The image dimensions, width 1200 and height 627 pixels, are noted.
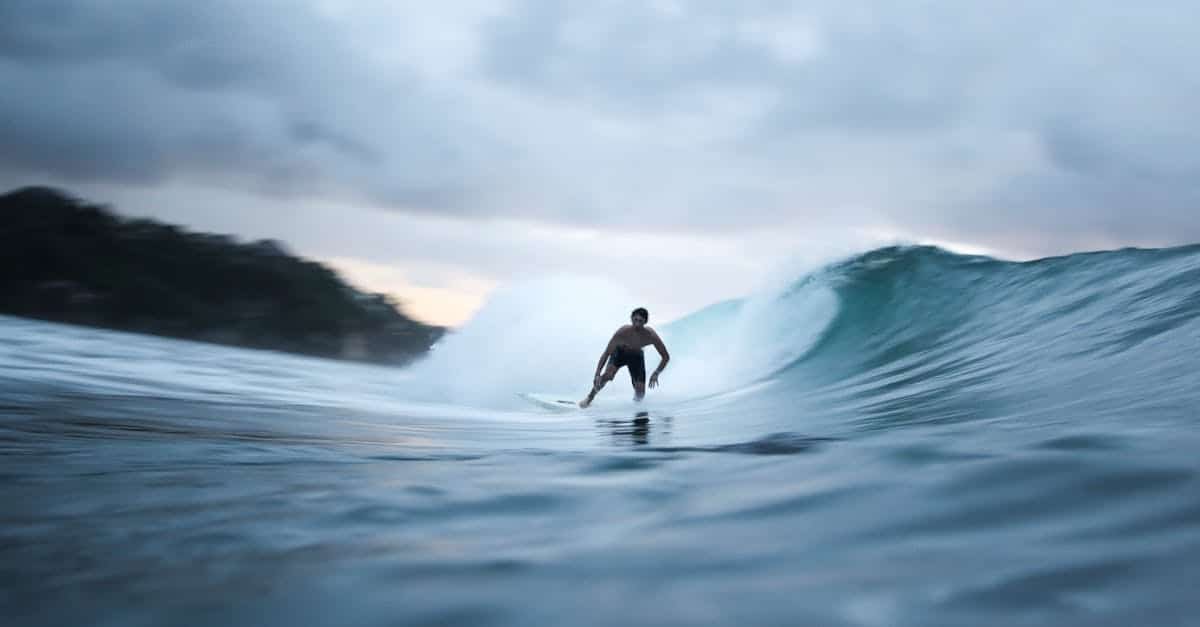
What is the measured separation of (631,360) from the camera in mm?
10773

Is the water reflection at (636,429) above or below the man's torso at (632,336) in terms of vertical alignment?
below

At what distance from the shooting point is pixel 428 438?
5094mm

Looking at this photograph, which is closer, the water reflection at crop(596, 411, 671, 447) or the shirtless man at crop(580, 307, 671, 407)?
the water reflection at crop(596, 411, 671, 447)

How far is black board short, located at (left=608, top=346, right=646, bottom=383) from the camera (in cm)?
1077

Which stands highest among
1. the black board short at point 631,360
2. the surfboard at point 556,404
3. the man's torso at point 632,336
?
the man's torso at point 632,336

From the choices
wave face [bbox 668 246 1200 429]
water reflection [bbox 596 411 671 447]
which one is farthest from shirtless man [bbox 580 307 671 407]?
water reflection [bbox 596 411 671 447]

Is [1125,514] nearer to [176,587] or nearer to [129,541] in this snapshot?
[176,587]

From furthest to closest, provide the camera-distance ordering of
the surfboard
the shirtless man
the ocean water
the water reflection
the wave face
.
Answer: the shirtless man
the surfboard
the wave face
the water reflection
the ocean water

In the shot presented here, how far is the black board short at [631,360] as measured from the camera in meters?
10.8

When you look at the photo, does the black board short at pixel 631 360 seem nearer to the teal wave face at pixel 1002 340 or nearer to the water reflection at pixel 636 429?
the teal wave face at pixel 1002 340

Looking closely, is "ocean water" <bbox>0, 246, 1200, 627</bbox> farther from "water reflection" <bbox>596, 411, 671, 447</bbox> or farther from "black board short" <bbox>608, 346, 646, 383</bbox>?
"black board short" <bbox>608, 346, 646, 383</bbox>

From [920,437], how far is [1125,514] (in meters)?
1.57

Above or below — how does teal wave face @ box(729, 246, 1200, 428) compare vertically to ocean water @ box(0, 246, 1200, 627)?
above

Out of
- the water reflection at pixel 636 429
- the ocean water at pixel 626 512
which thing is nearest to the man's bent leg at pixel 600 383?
the water reflection at pixel 636 429
